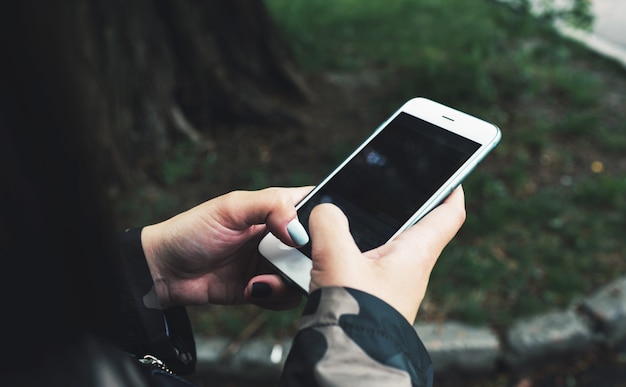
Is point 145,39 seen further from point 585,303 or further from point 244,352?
point 585,303

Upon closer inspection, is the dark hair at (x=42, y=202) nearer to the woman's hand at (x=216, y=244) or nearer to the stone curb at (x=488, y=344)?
the woman's hand at (x=216, y=244)

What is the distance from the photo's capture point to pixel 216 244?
1549mm

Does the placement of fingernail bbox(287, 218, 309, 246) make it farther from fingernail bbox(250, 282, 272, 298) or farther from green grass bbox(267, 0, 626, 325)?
green grass bbox(267, 0, 626, 325)

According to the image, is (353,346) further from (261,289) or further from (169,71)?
(169,71)

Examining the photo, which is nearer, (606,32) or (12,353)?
(12,353)

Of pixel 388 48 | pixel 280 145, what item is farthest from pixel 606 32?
pixel 280 145

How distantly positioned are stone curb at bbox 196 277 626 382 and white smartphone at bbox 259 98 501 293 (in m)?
1.28

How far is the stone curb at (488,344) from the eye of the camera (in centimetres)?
267

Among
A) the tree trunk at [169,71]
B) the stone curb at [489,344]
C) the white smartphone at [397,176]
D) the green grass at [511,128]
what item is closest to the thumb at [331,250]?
the white smartphone at [397,176]

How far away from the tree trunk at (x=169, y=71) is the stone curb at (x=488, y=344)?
57.8 inches

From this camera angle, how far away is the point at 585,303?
2.82 meters

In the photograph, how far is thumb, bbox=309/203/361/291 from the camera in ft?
3.52

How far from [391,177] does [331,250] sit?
0.56 meters

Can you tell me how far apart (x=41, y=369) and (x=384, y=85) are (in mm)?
4338
